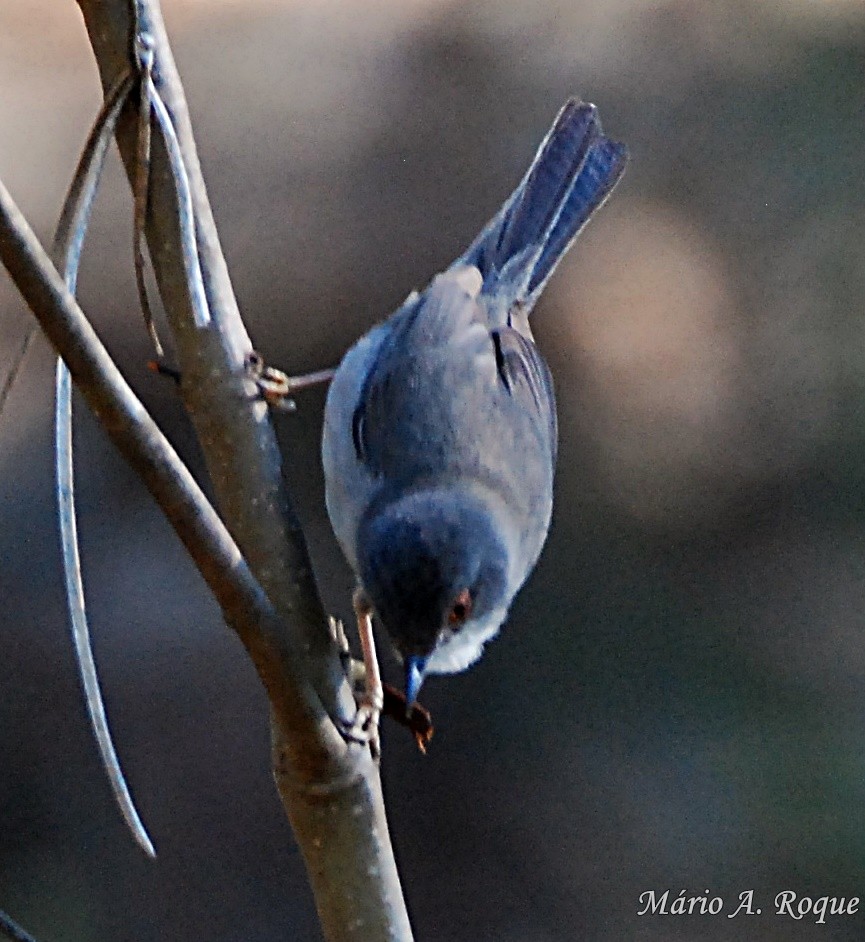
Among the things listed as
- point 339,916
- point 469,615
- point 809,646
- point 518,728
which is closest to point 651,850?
point 518,728

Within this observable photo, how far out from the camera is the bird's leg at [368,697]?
1107mm

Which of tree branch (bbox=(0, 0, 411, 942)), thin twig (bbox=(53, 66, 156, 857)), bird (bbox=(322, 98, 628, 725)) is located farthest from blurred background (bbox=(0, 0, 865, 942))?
thin twig (bbox=(53, 66, 156, 857))

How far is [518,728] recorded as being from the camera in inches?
93.4

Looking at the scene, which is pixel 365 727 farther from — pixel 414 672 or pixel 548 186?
pixel 548 186

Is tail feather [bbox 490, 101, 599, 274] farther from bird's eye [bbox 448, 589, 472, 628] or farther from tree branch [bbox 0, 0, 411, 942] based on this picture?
tree branch [bbox 0, 0, 411, 942]

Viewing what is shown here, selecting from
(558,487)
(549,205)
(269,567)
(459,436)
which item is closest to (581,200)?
(549,205)

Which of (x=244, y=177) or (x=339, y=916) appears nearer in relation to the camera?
(x=339, y=916)

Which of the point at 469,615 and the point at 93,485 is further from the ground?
the point at 469,615

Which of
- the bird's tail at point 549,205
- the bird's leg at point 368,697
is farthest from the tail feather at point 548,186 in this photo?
the bird's leg at point 368,697

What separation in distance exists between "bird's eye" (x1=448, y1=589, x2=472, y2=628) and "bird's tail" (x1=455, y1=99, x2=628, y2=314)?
0.59m

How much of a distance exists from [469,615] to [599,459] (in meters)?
1.11

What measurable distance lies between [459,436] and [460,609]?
28cm

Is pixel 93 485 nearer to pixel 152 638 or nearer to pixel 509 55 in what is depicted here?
pixel 152 638

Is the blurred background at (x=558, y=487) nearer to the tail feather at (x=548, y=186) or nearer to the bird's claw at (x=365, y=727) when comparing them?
the tail feather at (x=548, y=186)
